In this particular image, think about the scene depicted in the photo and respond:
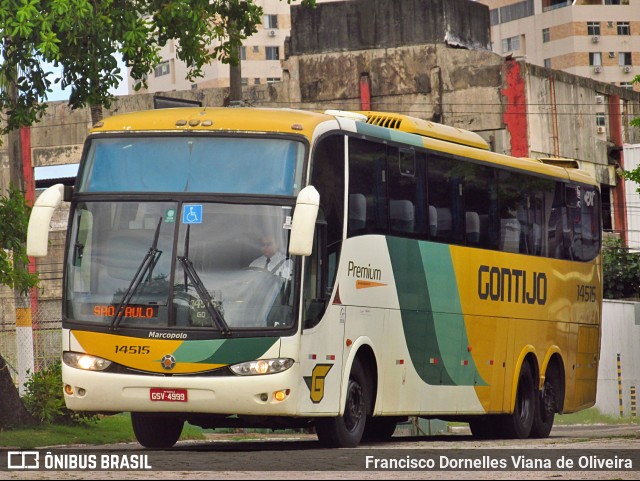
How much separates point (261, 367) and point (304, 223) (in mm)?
1572

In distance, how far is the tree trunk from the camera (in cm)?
1936

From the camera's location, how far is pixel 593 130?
194 ft

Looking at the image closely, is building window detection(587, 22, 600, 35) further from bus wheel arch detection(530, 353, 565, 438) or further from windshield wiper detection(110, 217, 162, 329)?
windshield wiper detection(110, 217, 162, 329)

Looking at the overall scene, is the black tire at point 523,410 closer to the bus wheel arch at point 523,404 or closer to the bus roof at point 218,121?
the bus wheel arch at point 523,404

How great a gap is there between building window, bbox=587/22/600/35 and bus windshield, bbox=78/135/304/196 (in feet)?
267

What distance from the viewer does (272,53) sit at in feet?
349

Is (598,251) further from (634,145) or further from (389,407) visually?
(634,145)

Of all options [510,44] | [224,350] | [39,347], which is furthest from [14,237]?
[510,44]

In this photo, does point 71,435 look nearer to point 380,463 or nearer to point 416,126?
point 416,126

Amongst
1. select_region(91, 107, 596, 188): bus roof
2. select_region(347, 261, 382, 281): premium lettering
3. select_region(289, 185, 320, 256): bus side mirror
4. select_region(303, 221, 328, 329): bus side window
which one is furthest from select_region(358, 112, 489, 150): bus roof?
select_region(289, 185, 320, 256): bus side mirror

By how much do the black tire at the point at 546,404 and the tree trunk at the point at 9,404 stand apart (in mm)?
7650

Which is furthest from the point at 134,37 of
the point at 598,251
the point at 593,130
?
the point at 593,130

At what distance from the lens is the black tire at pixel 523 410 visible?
69.5 feet

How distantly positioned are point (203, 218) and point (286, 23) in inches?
3666
